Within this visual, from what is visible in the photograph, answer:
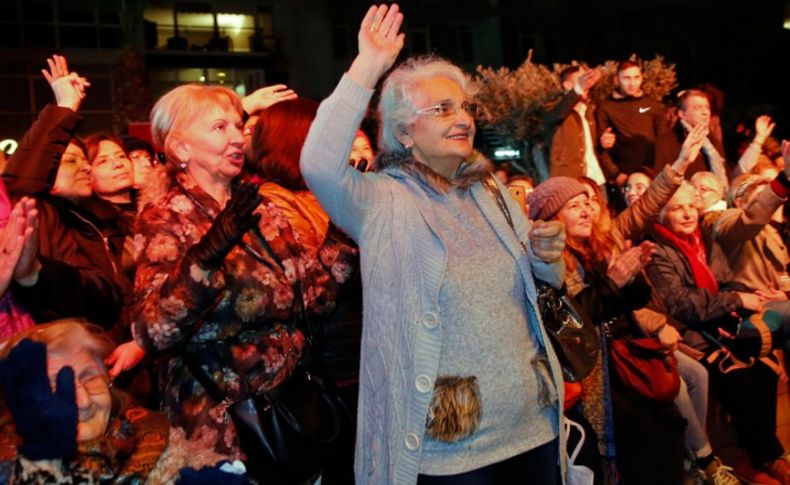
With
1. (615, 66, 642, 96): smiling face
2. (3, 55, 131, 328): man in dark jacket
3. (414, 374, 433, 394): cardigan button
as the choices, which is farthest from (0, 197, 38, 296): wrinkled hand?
(615, 66, 642, 96): smiling face

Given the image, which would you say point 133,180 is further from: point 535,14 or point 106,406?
point 535,14

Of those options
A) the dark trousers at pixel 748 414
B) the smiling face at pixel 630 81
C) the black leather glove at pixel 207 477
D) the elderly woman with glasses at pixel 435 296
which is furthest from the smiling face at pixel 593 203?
the smiling face at pixel 630 81

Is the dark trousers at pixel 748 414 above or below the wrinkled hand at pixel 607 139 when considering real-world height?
below

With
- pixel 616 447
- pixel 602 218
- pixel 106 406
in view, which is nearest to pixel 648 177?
pixel 602 218

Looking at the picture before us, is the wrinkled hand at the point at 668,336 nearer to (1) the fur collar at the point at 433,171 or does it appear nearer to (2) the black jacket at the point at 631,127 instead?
(1) the fur collar at the point at 433,171

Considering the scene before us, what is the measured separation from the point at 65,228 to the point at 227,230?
1.76 metres

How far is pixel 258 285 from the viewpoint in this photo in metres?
2.59

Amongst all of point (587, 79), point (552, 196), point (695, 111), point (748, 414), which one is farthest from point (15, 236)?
point (695, 111)

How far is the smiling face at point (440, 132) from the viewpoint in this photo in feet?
8.43

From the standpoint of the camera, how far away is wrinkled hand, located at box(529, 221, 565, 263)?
244 centimetres

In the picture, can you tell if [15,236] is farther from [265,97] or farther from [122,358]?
[265,97]

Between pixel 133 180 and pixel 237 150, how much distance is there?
2.11 m

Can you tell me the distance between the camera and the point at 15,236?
107 inches

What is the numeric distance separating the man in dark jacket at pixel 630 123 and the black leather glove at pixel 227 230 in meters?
6.05
